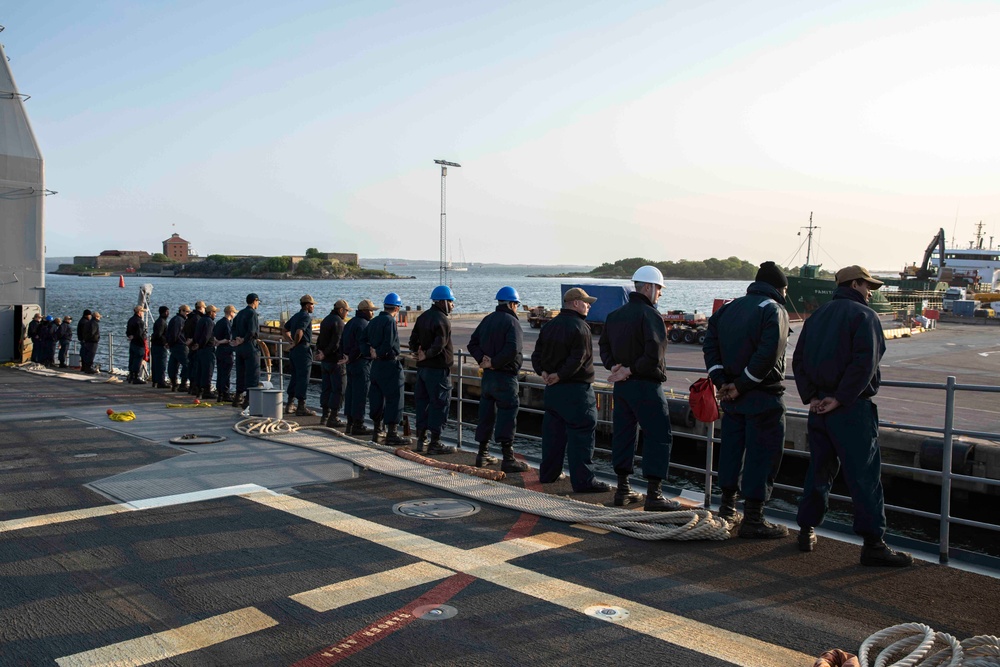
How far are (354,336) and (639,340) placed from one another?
5327 mm

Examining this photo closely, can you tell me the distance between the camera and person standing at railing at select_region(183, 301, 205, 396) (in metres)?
15.4

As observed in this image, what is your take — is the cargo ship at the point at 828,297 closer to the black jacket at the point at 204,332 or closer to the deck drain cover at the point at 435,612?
the black jacket at the point at 204,332

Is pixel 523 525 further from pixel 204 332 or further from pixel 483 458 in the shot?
pixel 204 332

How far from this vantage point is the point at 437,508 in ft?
21.3

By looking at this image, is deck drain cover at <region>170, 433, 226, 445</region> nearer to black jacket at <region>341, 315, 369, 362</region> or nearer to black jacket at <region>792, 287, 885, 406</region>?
black jacket at <region>341, 315, 369, 362</region>

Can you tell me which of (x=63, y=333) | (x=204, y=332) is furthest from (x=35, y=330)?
(x=204, y=332)

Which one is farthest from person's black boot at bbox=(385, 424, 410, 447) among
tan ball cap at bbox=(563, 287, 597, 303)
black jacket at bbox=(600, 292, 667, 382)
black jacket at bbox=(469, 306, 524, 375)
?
black jacket at bbox=(600, 292, 667, 382)

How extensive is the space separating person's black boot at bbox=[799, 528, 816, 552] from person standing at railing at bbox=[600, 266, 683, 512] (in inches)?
47.0

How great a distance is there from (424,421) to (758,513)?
4.50 meters

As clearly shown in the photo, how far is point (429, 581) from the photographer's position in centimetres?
478

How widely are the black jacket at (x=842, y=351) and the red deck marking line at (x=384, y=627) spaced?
2689 millimetres

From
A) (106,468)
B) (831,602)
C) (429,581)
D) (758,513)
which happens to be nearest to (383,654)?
(429,581)

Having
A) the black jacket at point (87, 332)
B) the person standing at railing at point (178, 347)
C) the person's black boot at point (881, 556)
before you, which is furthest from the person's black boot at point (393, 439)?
the black jacket at point (87, 332)

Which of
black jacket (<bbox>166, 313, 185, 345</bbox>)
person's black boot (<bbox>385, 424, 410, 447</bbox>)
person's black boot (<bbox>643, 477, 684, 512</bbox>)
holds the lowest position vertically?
person's black boot (<bbox>385, 424, 410, 447</bbox>)
